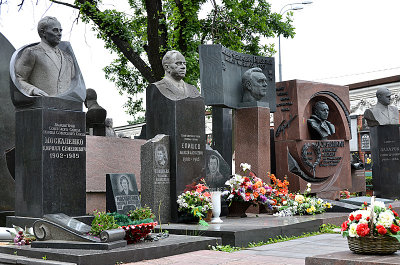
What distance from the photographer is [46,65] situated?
28.2 ft

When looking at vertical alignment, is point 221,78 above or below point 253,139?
above

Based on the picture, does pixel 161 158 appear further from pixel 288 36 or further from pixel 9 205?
pixel 288 36

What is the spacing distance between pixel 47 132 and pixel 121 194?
159 cm

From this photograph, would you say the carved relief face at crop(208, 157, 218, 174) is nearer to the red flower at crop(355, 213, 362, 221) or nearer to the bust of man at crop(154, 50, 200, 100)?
the bust of man at crop(154, 50, 200, 100)

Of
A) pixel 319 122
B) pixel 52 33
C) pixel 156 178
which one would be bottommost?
pixel 156 178

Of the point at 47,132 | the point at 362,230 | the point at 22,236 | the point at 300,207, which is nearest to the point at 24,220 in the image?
the point at 22,236

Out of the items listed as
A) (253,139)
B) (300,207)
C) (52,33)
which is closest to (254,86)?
(253,139)

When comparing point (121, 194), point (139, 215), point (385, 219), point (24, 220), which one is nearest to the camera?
point (385, 219)

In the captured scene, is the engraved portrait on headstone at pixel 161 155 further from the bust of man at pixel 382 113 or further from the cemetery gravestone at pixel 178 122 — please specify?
the bust of man at pixel 382 113

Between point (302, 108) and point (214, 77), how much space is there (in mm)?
2866

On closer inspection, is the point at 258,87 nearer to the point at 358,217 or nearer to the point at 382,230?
the point at 358,217

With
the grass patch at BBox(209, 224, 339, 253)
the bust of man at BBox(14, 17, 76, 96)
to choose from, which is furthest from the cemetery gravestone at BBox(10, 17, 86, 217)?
the grass patch at BBox(209, 224, 339, 253)

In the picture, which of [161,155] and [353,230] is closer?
A: [353,230]

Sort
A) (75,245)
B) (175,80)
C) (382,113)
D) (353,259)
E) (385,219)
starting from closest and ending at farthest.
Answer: (353,259)
(385,219)
(75,245)
(175,80)
(382,113)
